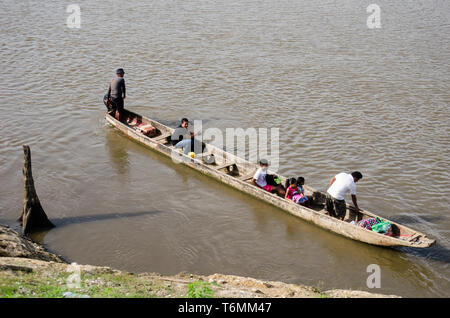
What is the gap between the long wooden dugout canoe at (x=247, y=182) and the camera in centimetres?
884

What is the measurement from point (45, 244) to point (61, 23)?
17.8m

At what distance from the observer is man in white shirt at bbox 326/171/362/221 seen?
9.35 m

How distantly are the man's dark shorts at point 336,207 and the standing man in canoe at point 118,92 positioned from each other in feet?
24.6

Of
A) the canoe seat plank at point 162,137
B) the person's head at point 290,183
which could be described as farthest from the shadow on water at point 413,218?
the canoe seat plank at point 162,137

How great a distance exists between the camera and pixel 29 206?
9328 millimetres

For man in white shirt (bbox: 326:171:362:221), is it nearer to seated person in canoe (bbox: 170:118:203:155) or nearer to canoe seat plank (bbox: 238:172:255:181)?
canoe seat plank (bbox: 238:172:255:181)

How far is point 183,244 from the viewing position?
30.8 ft

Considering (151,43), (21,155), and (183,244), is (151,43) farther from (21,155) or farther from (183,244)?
(183,244)

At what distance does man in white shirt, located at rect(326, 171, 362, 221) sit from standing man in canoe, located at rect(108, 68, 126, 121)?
24.6 ft

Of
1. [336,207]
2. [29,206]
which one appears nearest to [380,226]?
[336,207]

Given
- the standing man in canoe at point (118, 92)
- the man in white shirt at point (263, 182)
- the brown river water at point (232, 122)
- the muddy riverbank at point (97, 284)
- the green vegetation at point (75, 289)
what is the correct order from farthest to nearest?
the standing man in canoe at point (118, 92), the man in white shirt at point (263, 182), the brown river water at point (232, 122), the muddy riverbank at point (97, 284), the green vegetation at point (75, 289)

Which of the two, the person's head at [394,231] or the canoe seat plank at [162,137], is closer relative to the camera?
the person's head at [394,231]

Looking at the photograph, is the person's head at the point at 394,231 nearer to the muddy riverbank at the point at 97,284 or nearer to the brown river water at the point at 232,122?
the brown river water at the point at 232,122

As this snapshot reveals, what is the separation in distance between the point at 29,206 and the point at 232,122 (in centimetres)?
718
